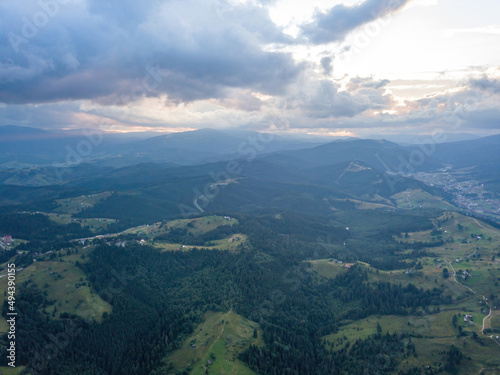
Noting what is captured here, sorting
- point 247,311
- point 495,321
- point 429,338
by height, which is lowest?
point 429,338

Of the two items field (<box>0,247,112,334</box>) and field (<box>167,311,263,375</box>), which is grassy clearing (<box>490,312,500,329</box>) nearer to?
field (<box>167,311,263,375</box>)

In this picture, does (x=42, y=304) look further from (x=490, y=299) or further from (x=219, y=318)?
(x=490, y=299)

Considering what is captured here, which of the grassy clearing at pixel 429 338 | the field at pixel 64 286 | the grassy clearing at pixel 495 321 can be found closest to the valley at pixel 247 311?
the grassy clearing at pixel 429 338

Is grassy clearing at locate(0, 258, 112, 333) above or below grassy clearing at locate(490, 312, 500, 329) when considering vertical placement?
above

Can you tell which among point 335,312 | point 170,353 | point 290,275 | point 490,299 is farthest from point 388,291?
point 170,353

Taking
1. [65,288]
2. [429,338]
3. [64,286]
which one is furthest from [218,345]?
[429,338]

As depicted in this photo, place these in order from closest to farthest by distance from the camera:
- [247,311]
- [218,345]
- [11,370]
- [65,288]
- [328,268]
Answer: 1. [11,370]
2. [218,345]
3. [65,288]
4. [247,311]
5. [328,268]

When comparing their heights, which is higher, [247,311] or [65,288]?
[65,288]

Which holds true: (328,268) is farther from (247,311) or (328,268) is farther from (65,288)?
(65,288)

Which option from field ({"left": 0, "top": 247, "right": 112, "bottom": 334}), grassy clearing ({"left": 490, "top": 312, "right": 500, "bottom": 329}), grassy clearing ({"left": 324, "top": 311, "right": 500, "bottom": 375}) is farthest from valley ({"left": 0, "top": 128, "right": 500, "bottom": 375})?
grassy clearing ({"left": 490, "top": 312, "right": 500, "bottom": 329})
